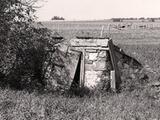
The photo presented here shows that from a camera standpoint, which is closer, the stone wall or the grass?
the grass

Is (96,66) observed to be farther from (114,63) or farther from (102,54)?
(114,63)

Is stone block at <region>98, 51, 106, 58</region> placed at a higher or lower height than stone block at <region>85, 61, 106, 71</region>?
higher

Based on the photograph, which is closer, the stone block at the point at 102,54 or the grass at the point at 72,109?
the grass at the point at 72,109

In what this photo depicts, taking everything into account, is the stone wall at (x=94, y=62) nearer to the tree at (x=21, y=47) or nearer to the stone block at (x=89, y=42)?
the stone block at (x=89, y=42)

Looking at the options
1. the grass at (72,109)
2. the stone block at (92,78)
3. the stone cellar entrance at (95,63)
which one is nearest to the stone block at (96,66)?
the stone cellar entrance at (95,63)

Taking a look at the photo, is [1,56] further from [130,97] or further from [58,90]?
[130,97]

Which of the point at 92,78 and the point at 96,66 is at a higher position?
the point at 96,66

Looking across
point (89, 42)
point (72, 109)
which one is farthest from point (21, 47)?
point (72, 109)

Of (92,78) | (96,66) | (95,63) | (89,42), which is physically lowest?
(92,78)

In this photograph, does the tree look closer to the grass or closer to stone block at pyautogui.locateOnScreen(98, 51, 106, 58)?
stone block at pyautogui.locateOnScreen(98, 51, 106, 58)

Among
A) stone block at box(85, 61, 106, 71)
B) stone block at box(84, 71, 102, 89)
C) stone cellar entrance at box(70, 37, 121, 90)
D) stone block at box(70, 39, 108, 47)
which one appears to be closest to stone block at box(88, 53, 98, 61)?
stone cellar entrance at box(70, 37, 121, 90)

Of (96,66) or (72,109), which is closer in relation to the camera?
(72,109)

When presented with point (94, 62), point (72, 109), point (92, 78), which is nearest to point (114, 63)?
point (94, 62)

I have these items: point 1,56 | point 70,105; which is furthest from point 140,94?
point 1,56
